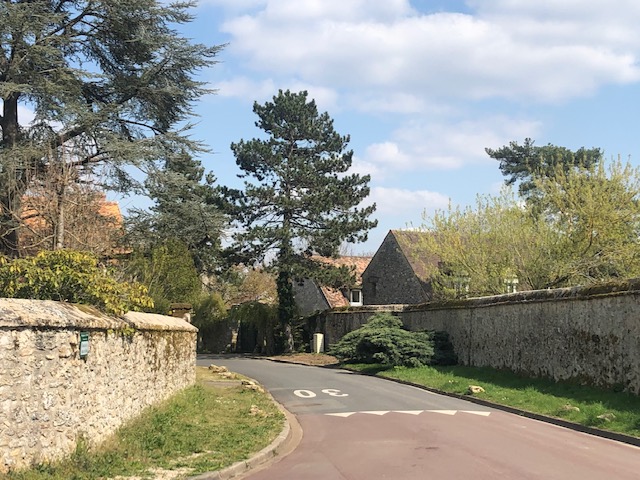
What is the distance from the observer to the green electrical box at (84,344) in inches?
329

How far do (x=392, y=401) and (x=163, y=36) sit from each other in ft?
47.8

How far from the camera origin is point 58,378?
7801 millimetres

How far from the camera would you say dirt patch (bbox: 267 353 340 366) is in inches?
1332

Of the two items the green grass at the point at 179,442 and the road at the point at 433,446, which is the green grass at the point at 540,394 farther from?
the green grass at the point at 179,442

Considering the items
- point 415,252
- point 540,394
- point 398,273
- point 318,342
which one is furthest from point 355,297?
point 540,394

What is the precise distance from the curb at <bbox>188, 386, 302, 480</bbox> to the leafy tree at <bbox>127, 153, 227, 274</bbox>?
1116 centimetres

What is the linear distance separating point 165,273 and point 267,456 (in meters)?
16.2

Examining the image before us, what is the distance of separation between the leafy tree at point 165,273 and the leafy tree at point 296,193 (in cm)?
983

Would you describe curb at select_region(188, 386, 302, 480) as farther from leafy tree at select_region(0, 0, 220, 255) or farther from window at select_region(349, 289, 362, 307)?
window at select_region(349, 289, 362, 307)

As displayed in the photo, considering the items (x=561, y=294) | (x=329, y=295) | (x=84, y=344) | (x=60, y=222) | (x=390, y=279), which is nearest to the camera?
(x=84, y=344)

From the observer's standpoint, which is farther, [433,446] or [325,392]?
[325,392]

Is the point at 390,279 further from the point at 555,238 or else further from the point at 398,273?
the point at 555,238

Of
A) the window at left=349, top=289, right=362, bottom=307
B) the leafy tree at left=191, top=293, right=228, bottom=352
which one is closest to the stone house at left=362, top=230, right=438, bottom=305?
the window at left=349, top=289, right=362, bottom=307

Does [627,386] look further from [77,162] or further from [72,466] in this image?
[77,162]
